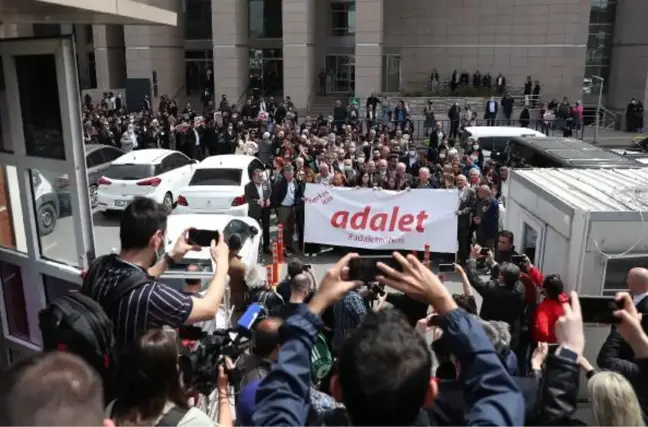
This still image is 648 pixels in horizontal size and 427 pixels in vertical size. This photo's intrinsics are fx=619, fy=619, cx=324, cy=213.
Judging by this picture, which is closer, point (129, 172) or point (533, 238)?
point (533, 238)

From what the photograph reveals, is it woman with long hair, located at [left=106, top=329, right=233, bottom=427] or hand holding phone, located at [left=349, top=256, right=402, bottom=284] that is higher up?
hand holding phone, located at [left=349, top=256, right=402, bottom=284]

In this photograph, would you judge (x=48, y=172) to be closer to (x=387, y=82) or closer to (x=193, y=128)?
(x=193, y=128)

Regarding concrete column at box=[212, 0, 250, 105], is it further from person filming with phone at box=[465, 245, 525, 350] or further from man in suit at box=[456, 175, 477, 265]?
person filming with phone at box=[465, 245, 525, 350]

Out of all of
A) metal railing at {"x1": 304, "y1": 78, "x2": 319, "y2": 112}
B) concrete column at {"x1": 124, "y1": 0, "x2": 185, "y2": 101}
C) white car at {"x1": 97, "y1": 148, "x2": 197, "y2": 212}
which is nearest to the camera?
white car at {"x1": 97, "y1": 148, "x2": 197, "y2": 212}

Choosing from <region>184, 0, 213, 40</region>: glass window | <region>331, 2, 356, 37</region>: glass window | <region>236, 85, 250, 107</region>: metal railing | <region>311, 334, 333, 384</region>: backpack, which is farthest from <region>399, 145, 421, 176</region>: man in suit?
<region>184, 0, 213, 40</region>: glass window

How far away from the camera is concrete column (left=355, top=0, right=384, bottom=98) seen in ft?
102

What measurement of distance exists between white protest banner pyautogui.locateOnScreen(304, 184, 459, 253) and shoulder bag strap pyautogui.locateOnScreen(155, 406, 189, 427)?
858 cm

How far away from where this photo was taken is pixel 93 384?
6.24 feet

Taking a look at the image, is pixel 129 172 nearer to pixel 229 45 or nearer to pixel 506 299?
pixel 506 299

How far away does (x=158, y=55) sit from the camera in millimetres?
33938

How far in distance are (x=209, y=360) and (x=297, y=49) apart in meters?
29.6

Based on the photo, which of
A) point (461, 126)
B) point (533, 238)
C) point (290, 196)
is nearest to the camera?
point (533, 238)

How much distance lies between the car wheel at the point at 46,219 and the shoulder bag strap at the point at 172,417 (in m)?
2.77

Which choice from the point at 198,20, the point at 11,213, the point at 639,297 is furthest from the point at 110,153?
the point at 198,20
